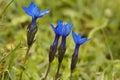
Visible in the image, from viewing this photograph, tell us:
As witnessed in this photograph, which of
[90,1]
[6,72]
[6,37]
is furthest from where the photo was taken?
[90,1]

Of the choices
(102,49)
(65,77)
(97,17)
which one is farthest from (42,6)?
(65,77)

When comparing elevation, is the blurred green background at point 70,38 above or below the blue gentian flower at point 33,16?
below

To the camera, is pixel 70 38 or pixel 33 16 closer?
pixel 33 16

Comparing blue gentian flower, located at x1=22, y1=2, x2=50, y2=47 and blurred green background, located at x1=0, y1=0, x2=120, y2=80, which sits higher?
blue gentian flower, located at x1=22, y1=2, x2=50, y2=47

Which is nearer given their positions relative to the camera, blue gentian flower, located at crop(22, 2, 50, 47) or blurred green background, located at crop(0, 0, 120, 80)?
blue gentian flower, located at crop(22, 2, 50, 47)

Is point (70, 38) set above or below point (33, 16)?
below

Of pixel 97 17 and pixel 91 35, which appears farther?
pixel 97 17

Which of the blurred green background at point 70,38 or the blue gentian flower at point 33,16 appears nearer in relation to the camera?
the blue gentian flower at point 33,16

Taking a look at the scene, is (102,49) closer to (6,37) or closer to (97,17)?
(97,17)
